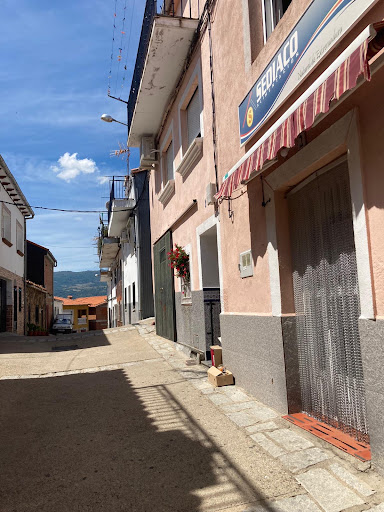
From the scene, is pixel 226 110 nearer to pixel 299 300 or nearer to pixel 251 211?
pixel 251 211

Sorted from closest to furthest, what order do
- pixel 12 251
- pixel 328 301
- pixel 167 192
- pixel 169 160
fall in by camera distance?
pixel 328 301
pixel 167 192
pixel 169 160
pixel 12 251

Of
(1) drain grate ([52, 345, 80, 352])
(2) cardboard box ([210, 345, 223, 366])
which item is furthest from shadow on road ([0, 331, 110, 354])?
(2) cardboard box ([210, 345, 223, 366])

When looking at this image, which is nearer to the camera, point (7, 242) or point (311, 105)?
point (311, 105)

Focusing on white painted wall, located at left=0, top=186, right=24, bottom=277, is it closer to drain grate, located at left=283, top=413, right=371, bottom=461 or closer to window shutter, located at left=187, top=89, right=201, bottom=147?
window shutter, located at left=187, top=89, right=201, bottom=147

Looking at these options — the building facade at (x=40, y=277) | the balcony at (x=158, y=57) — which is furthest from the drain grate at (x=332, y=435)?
the building facade at (x=40, y=277)

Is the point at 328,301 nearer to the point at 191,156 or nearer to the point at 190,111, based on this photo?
the point at 191,156

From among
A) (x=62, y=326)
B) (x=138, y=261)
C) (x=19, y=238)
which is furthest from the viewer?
(x=62, y=326)

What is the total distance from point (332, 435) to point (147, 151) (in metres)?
8.81

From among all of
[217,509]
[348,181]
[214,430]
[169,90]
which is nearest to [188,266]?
[169,90]

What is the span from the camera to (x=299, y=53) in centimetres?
356

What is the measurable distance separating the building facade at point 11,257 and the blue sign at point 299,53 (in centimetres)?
1237

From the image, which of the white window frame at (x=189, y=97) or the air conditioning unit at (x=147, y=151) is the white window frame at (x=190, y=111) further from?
the air conditioning unit at (x=147, y=151)

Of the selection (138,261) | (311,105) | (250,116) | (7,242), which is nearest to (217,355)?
(250,116)

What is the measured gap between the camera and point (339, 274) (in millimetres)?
3500
